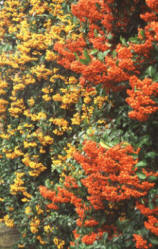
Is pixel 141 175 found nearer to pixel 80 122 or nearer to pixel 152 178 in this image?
pixel 152 178

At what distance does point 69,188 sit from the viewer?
3740mm

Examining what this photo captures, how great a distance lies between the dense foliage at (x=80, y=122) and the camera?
2750 millimetres

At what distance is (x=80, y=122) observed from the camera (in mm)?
4781

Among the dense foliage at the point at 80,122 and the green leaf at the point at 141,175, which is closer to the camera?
the green leaf at the point at 141,175

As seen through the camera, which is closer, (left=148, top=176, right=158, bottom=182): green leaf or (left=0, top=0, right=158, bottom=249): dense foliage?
(left=148, top=176, right=158, bottom=182): green leaf

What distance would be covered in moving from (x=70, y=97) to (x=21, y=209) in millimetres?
2595

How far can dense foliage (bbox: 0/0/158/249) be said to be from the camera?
108 inches

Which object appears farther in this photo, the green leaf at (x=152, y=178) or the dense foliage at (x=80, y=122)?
the dense foliage at (x=80, y=122)

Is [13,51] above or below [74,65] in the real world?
below

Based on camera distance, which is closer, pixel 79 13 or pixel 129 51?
pixel 129 51

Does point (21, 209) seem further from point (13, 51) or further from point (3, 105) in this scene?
point (13, 51)

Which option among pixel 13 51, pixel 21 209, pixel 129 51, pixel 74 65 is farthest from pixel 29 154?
pixel 129 51

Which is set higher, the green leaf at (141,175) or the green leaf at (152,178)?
the green leaf at (141,175)

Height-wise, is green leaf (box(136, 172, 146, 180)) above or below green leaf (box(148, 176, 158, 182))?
above
